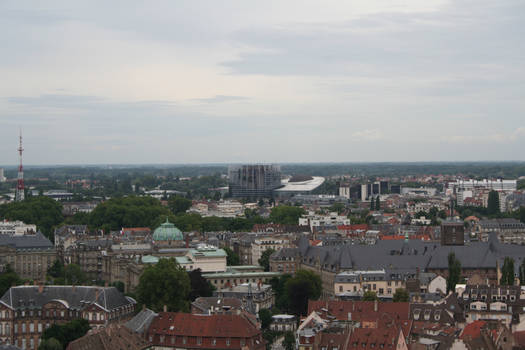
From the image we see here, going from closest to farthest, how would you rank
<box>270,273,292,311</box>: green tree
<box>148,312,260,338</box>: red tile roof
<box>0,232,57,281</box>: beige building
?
1. <box>148,312,260,338</box>: red tile roof
2. <box>270,273,292,311</box>: green tree
3. <box>0,232,57,281</box>: beige building

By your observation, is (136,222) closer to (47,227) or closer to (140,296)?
(47,227)

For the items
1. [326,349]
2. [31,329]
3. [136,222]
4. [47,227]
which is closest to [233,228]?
[136,222]

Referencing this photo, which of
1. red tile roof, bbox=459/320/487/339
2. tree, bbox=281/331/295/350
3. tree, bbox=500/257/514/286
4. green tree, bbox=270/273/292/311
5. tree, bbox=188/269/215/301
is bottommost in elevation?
tree, bbox=281/331/295/350

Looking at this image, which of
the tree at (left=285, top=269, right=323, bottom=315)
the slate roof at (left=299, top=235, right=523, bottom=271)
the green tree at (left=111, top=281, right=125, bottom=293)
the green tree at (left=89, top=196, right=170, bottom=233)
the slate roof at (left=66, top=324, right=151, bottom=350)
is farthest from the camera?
the green tree at (left=89, top=196, right=170, bottom=233)

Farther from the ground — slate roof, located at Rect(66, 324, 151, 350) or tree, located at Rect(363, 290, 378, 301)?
tree, located at Rect(363, 290, 378, 301)

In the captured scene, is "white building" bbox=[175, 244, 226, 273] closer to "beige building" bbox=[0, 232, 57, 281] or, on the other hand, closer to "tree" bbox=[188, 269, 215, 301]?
"tree" bbox=[188, 269, 215, 301]

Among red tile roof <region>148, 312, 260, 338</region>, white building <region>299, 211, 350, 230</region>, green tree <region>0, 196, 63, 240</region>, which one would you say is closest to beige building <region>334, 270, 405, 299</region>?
red tile roof <region>148, 312, 260, 338</region>

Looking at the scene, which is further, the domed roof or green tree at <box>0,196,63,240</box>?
green tree at <box>0,196,63,240</box>

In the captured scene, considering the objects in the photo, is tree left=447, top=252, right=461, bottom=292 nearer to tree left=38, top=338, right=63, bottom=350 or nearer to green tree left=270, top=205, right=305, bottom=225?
tree left=38, top=338, right=63, bottom=350
